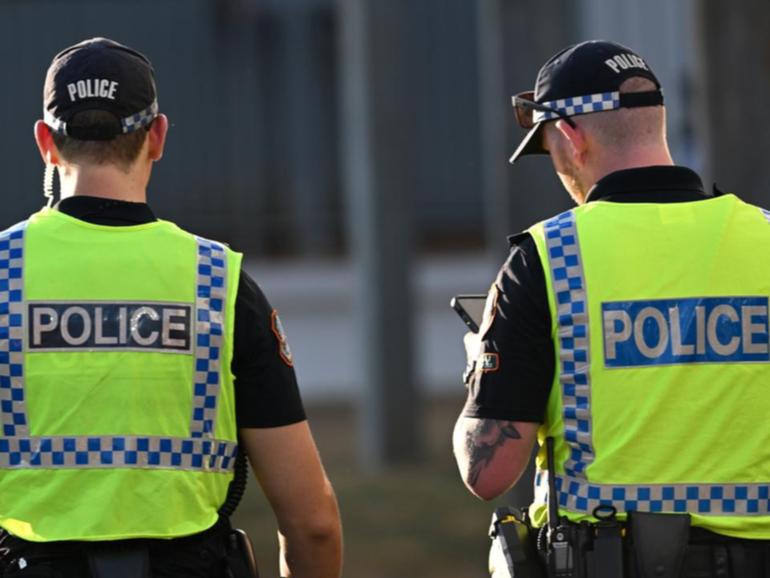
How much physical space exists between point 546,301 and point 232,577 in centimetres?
81

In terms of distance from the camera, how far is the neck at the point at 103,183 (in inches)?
137

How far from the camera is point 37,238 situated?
11.4ft

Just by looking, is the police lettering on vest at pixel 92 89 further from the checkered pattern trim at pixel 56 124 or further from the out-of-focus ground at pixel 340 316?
the out-of-focus ground at pixel 340 316

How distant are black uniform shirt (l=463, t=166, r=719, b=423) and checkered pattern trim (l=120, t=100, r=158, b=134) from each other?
76cm

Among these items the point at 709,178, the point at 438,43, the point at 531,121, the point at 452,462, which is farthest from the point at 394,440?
the point at 531,121

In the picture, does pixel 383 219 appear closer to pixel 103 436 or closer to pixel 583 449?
pixel 583 449

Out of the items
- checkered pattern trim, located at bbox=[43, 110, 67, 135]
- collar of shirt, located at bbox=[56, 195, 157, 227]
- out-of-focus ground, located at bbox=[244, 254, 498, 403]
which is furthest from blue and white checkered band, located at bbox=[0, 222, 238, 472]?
out-of-focus ground, located at bbox=[244, 254, 498, 403]

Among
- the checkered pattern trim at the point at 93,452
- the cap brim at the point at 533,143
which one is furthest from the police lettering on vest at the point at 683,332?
the checkered pattern trim at the point at 93,452

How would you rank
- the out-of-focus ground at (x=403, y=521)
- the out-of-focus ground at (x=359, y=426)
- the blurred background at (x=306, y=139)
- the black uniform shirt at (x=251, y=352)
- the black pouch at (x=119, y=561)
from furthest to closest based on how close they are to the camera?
1. the blurred background at (x=306, y=139)
2. the out-of-focus ground at (x=359, y=426)
3. the out-of-focus ground at (x=403, y=521)
4. the black uniform shirt at (x=251, y=352)
5. the black pouch at (x=119, y=561)

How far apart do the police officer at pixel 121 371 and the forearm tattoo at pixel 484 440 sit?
313mm

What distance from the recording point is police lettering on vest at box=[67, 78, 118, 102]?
349 cm

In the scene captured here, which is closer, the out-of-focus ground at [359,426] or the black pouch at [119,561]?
the black pouch at [119,561]

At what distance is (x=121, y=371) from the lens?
11.1 ft

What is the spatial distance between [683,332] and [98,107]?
1.21m
